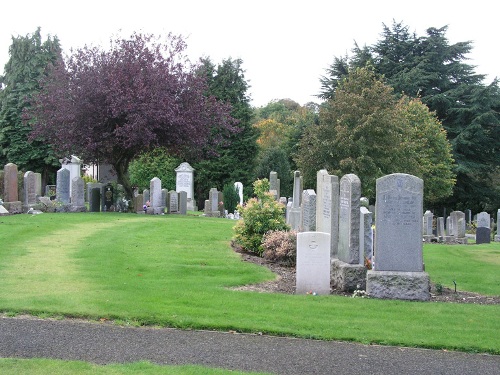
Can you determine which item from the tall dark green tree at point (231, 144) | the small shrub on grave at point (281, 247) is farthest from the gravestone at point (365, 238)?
the tall dark green tree at point (231, 144)

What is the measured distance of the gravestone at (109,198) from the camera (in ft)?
95.9

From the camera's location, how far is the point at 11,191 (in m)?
24.8

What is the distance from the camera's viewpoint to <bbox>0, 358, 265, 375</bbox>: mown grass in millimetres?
6402

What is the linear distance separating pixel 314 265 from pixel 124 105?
1630cm

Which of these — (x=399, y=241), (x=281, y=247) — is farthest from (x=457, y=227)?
(x=399, y=241)

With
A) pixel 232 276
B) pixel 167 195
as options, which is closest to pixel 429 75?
pixel 167 195

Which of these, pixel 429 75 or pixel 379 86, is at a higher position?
pixel 429 75

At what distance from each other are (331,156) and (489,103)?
20.7 metres

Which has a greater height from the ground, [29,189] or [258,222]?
[29,189]

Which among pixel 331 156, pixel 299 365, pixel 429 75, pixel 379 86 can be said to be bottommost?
pixel 299 365

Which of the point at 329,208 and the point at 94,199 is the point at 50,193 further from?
the point at 329,208

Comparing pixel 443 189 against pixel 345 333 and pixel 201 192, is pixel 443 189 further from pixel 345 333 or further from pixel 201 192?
pixel 345 333

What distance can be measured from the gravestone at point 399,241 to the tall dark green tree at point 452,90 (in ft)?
127

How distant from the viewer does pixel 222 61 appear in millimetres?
52594
